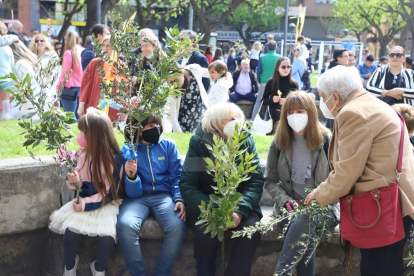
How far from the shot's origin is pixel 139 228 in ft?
14.4

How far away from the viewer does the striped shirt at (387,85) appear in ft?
21.9

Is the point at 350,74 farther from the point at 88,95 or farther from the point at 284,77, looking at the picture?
the point at 284,77

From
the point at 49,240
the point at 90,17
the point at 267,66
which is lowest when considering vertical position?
the point at 49,240

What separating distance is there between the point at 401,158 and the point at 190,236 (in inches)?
76.8

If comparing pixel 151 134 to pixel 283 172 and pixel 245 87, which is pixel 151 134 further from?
pixel 245 87

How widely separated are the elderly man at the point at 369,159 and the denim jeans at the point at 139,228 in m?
1.38

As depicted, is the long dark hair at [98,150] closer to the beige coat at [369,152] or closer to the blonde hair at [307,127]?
the blonde hair at [307,127]

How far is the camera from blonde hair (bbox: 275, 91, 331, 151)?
441cm

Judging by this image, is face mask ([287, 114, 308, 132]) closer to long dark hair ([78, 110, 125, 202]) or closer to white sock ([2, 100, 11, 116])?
long dark hair ([78, 110, 125, 202])

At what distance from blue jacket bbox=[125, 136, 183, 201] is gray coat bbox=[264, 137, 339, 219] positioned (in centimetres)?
79

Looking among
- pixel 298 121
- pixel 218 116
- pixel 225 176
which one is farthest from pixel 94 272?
pixel 298 121

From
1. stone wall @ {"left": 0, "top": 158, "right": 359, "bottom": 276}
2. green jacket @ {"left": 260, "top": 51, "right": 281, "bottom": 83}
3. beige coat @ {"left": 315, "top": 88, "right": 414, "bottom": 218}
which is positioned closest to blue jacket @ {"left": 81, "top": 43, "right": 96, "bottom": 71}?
stone wall @ {"left": 0, "top": 158, "right": 359, "bottom": 276}

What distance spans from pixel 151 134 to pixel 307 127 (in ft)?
4.26

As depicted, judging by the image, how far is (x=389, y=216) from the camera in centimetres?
331
